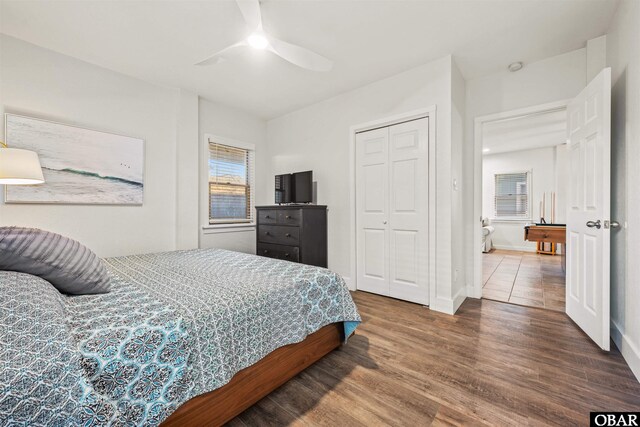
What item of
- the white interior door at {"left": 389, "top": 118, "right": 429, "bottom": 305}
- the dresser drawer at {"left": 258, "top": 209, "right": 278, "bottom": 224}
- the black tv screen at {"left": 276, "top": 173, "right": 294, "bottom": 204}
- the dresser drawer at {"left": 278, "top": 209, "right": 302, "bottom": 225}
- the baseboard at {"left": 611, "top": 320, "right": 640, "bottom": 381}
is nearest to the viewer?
the baseboard at {"left": 611, "top": 320, "right": 640, "bottom": 381}

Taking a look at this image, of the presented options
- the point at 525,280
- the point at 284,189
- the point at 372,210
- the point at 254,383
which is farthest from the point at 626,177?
the point at 284,189

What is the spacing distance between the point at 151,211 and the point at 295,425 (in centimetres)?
285

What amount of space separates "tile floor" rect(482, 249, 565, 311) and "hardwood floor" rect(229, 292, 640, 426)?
68cm

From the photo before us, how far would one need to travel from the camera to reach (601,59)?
2436mm

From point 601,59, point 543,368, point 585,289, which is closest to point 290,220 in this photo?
point 543,368

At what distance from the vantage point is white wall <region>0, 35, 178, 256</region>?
2412 millimetres

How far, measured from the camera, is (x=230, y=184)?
4137mm

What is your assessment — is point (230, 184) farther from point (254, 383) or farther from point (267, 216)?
point (254, 383)

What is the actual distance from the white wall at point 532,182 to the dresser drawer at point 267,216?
254 inches

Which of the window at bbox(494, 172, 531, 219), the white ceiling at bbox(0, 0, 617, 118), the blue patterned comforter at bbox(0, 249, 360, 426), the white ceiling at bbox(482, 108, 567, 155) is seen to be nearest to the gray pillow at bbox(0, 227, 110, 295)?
the blue patterned comforter at bbox(0, 249, 360, 426)

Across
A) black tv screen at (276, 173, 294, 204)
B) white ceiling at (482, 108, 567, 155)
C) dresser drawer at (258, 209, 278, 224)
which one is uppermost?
white ceiling at (482, 108, 567, 155)

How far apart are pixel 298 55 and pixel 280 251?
88.9 inches

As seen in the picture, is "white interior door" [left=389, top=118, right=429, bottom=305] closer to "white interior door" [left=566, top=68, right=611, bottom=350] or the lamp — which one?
"white interior door" [left=566, top=68, right=611, bottom=350]

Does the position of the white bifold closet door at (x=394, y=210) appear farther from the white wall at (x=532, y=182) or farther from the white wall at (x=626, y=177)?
the white wall at (x=532, y=182)
